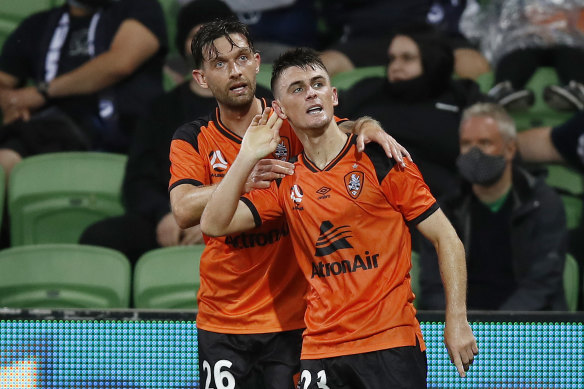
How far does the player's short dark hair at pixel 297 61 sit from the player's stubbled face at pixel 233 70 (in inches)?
6.6

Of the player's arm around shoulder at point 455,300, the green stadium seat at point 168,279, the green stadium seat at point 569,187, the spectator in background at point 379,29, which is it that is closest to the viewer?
the player's arm around shoulder at point 455,300

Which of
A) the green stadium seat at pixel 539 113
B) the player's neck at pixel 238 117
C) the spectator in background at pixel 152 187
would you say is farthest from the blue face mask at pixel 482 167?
the player's neck at pixel 238 117

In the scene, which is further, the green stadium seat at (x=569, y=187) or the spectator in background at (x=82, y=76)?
the spectator in background at (x=82, y=76)

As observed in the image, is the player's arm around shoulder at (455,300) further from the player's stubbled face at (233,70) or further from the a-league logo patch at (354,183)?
the player's stubbled face at (233,70)

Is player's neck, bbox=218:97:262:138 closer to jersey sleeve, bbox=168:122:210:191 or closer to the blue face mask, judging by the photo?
jersey sleeve, bbox=168:122:210:191

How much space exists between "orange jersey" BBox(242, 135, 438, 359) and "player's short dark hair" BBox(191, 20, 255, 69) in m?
0.59

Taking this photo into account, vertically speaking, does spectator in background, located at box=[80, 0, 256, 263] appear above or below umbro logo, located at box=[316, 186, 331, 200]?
above

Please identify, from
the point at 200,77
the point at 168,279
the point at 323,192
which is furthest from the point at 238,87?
the point at 168,279

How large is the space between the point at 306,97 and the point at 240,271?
750 mm

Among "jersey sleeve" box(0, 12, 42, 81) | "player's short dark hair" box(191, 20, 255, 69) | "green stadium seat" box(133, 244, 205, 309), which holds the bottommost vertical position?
"green stadium seat" box(133, 244, 205, 309)

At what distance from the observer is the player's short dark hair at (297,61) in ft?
10.9

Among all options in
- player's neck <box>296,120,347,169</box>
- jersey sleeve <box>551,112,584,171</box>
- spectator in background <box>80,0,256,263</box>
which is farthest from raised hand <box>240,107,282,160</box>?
jersey sleeve <box>551,112,584,171</box>

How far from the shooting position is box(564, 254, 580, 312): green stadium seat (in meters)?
5.20

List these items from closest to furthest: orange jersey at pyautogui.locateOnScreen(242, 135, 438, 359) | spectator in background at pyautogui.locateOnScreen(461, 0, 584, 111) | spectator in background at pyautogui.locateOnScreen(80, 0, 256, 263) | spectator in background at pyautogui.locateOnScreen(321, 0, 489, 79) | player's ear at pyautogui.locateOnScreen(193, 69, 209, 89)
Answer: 1. orange jersey at pyautogui.locateOnScreen(242, 135, 438, 359)
2. player's ear at pyautogui.locateOnScreen(193, 69, 209, 89)
3. spectator in background at pyautogui.locateOnScreen(80, 0, 256, 263)
4. spectator in background at pyautogui.locateOnScreen(461, 0, 584, 111)
5. spectator in background at pyautogui.locateOnScreen(321, 0, 489, 79)
